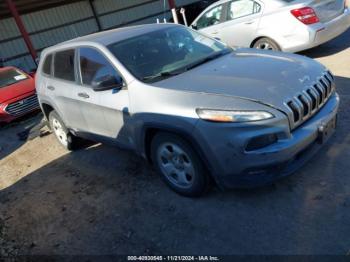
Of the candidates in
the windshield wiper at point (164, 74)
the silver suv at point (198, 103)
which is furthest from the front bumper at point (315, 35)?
the windshield wiper at point (164, 74)

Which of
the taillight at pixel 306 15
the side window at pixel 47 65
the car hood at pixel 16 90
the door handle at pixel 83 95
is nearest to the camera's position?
the door handle at pixel 83 95

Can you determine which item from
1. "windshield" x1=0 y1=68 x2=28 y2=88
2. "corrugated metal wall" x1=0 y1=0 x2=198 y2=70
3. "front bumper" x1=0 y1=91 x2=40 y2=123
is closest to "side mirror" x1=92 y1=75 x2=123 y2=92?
"front bumper" x1=0 y1=91 x2=40 y2=123

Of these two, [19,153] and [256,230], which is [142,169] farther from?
[19,153]

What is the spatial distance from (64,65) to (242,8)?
4408 millimetres

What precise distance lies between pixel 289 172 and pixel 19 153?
203 inches

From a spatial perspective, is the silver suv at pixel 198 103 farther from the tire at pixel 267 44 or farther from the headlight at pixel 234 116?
the tire at pixel 267 44

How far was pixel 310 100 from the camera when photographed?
3291 mm

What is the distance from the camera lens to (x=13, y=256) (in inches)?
141

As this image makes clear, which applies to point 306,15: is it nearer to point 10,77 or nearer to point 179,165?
point 179,165

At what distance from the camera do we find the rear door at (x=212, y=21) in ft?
26.6

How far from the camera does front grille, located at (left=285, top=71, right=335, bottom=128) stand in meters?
3.12

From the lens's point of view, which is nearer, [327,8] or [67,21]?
[327,8]

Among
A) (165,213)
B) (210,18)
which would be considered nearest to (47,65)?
(165,213)

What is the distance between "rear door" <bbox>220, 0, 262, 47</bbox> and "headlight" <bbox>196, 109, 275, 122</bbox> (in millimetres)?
4791
